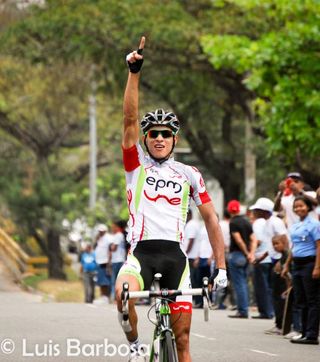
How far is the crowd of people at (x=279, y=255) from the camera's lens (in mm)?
16594

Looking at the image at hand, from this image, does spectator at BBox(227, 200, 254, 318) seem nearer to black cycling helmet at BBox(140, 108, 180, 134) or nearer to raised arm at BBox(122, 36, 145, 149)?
black cycling helmet at BBox(140, 108, 180, 134)

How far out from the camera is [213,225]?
1035 cm

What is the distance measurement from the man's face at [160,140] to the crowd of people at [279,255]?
631 centimetres

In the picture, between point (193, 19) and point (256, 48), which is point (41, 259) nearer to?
point (193, 19)

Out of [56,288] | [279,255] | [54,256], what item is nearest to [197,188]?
[279,255]

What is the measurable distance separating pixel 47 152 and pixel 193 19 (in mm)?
18715

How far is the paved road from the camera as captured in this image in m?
14.5

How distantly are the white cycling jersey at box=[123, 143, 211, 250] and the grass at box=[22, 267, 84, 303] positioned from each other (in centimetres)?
2745

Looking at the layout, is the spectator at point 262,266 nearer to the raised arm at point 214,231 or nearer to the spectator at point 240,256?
the spectator at point 240,256

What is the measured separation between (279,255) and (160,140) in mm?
9403

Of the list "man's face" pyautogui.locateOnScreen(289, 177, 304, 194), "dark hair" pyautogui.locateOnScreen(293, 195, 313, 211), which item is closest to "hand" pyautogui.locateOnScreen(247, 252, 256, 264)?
"man's face" pyautogui.locateOnScreen(289, 177, 304, 194)

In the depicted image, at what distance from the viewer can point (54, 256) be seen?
52.8 metres

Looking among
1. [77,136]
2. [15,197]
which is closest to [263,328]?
[15,197]

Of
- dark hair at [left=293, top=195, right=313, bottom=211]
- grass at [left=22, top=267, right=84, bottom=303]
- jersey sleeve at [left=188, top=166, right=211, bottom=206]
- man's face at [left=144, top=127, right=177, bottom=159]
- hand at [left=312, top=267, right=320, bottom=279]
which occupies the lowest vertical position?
jersey sleeve at [left=188, top=166, right=211, bottom=206]
